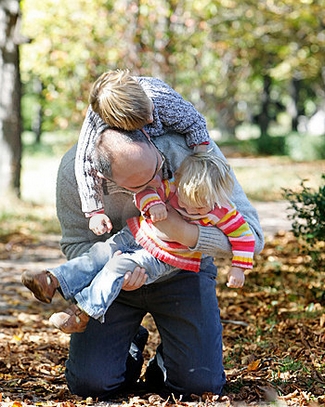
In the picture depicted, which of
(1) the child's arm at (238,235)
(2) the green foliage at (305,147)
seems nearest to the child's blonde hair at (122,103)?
(1) the child's arm at (238,235)

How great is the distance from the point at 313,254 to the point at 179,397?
2.22m

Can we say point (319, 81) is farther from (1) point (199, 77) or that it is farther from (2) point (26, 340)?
(2) point (26, 340)

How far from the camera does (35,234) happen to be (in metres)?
9.27

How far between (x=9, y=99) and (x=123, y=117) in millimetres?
8759

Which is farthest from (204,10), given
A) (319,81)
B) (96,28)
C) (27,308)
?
(319,81)

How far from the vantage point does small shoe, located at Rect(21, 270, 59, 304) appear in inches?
128

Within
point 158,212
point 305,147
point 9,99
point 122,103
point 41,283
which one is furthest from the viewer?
point 305,147

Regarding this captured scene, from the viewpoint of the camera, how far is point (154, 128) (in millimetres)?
3295

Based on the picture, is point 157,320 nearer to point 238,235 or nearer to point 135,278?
point 135,278

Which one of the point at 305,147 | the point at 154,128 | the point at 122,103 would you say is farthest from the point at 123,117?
the point at 305,147

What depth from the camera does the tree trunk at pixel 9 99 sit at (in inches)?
446

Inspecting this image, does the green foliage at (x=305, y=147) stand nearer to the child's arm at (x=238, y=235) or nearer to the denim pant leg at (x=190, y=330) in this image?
the denim pant leg at (x=190, y=330)

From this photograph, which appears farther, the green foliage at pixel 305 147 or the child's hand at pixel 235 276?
the green foliage at pixel 305 147

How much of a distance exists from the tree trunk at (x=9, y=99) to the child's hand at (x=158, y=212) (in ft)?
28.5
